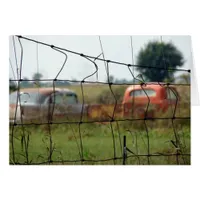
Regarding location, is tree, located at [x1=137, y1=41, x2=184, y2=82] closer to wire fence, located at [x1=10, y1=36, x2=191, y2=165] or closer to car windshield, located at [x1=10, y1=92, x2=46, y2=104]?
wire fence, located at [x1=10, y1=36, x2=191, y2=165]

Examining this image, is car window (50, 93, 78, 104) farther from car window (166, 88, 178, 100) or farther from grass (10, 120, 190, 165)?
car window (166, 88, 178, 100)

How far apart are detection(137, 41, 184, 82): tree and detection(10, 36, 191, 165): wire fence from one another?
3 centimetres

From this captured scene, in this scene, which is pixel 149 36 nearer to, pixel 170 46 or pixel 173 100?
pixel 170 46

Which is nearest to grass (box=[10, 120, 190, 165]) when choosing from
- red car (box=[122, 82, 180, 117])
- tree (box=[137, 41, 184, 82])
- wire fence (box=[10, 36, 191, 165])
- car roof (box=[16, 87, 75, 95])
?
wire fence (box=[10, 36, 191, 165])

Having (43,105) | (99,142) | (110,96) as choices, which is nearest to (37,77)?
(43,105)

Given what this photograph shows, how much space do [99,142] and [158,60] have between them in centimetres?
76

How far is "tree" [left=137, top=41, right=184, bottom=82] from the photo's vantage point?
5348 millimetres

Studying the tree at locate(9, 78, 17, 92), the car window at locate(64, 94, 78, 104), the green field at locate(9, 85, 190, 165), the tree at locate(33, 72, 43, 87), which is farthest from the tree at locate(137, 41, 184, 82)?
the tree at locate(9, 78, 17, 92)

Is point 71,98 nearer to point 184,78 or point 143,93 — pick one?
point 143,93

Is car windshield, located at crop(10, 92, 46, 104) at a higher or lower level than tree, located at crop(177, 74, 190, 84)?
lower

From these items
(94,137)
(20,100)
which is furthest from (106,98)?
(20,100)

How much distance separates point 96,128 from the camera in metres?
5.43

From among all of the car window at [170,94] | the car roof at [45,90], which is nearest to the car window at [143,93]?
the car window at [170,94]

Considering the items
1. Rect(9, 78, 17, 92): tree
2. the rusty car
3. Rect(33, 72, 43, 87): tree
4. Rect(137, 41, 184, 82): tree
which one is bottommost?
the rusty car
